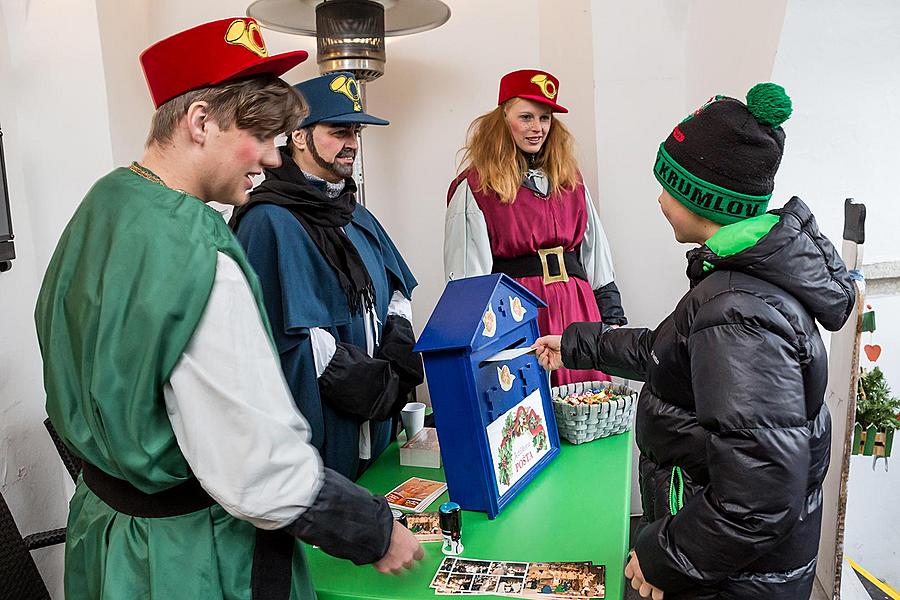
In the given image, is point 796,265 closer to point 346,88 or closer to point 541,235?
point 346,88

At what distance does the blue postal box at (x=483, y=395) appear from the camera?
66.6 inches

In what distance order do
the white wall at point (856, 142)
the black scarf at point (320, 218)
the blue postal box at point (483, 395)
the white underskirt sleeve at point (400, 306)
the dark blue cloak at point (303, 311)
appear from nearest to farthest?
the blue postal box at point (483, 395)
the dark blue cloak at point (303, 311)
the black scarf at point (320, 218)
the white underskirt sleeve at point (400, 306)
the white wall at point (856, 142)

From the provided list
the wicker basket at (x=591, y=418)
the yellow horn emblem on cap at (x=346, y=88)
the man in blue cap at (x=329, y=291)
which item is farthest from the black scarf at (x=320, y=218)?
the wicker basket at (x=591, y=418)

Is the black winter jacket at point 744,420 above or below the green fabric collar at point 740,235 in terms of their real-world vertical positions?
below

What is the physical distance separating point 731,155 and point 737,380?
41cm

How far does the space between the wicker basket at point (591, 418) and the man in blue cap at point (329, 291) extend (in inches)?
16.4

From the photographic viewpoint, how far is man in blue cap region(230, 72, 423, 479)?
6.49 feet

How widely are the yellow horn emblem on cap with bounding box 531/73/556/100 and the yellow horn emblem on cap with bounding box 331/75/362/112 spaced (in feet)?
3.32

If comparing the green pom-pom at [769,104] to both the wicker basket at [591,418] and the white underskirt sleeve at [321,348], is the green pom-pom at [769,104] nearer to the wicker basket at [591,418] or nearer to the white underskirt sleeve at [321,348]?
the wicker basket at [591,418]

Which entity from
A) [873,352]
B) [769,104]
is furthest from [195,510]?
[873,352]

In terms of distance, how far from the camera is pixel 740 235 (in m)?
1.36

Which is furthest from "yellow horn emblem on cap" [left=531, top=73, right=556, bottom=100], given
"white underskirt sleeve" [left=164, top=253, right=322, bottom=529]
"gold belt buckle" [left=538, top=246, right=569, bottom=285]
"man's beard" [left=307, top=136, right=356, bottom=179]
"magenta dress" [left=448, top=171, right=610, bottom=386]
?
"white underskirt sleeve" [left=164, top=253, right=322, bottom=529]

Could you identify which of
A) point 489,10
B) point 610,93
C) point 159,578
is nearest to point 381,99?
point 489,10

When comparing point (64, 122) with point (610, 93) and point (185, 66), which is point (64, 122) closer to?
point (185, 66)
